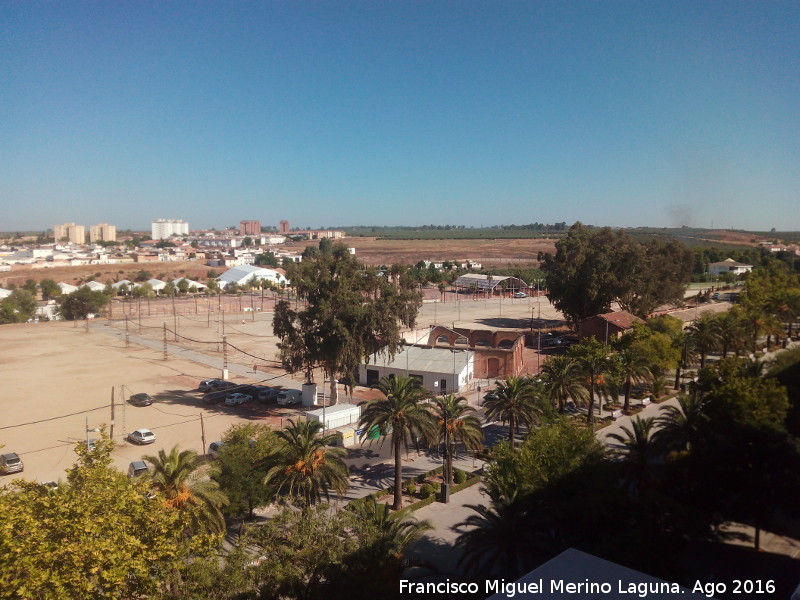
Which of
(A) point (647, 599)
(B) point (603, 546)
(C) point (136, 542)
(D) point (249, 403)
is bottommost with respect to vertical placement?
(D) point (249, 403)

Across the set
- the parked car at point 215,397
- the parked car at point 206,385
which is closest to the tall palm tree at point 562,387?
the parked car at point 215,397

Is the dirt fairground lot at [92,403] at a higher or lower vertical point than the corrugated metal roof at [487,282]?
lower

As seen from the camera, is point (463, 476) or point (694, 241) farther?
point (694, 241)

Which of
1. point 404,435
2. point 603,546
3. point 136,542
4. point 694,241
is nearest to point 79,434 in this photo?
point 404,435

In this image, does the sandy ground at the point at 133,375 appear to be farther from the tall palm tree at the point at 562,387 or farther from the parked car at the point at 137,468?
the tall palm tree at the point at 562,387

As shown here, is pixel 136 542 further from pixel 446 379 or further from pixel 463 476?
pixel 446 379
